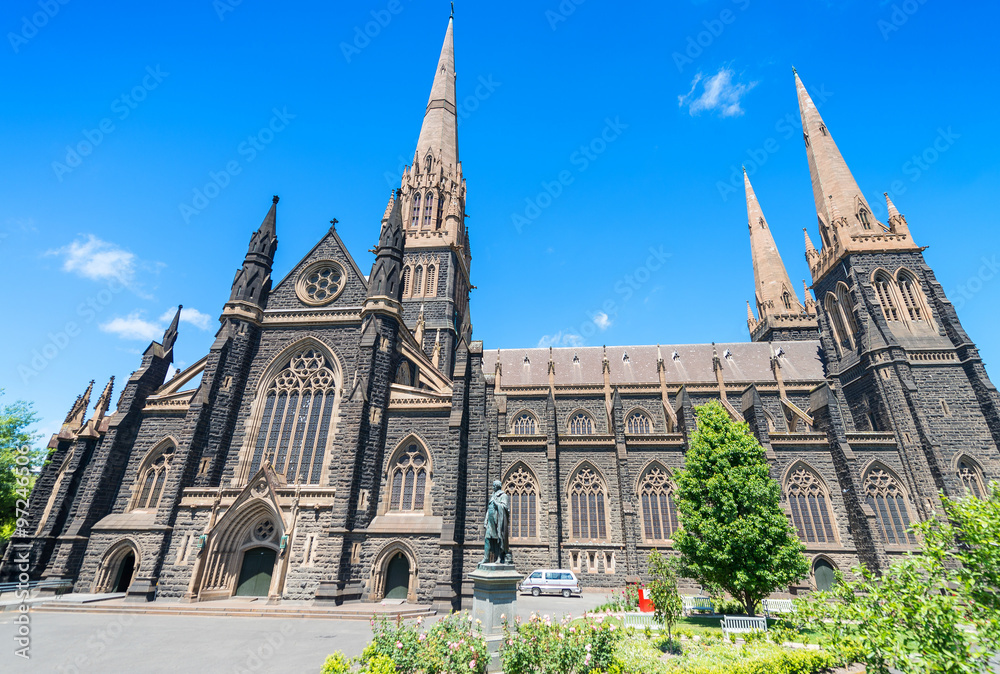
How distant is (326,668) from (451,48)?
5064 centimetres

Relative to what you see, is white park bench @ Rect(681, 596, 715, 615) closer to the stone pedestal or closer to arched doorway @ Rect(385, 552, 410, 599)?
arched doorway @ Rect(385, 552, 410, 599)

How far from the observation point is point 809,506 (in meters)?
23.3

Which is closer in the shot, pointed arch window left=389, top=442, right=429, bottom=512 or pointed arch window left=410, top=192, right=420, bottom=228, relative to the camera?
pointed arch window left=389, top=442, right=429, bottom=512

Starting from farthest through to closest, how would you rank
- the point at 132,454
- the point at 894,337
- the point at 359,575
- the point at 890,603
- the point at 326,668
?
the point at 894,337, the point at 132,454, the point at 359,575, the point at 326,668, the point at 890,603

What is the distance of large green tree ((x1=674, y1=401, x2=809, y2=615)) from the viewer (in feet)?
49.5

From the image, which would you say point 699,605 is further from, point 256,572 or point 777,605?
point 256,572

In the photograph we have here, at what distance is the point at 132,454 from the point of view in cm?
1902

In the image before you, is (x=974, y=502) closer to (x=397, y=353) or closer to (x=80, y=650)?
(x=80, y=650)

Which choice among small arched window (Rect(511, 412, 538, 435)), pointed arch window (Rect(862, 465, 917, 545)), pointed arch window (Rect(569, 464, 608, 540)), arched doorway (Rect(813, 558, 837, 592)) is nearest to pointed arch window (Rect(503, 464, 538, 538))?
pointed arch window (Rect(569, 464, 608, 540))

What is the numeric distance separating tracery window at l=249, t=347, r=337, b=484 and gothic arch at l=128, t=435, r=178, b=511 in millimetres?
3893

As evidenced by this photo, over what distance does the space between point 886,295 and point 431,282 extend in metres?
30.6

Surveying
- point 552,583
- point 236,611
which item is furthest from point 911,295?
point 236,611

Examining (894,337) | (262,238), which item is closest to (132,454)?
(262,238)

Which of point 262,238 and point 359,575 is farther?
point 262,238
